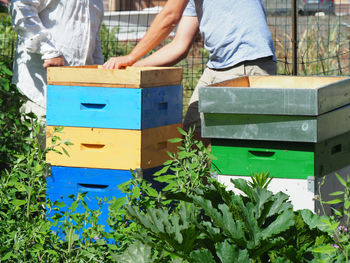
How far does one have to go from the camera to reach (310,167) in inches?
127

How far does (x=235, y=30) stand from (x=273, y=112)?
1120mm

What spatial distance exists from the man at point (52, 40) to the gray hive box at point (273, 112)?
1.49 metres

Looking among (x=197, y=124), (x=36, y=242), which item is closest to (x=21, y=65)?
(x=197, y=124)

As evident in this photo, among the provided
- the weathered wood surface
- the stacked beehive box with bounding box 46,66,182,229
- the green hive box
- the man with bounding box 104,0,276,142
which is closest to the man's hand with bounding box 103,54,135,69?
the man with bounding box 104,0,276,142

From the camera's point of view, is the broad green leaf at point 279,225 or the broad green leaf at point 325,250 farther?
the broad green leaf at point 279,225

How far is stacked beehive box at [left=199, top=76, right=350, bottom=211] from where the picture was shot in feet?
10.3

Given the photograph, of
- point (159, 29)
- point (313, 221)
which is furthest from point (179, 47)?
point (313, 221)

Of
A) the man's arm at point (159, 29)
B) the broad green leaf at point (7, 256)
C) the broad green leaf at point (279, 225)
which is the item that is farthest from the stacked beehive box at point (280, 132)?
the broad green leaf at point (7, 256)

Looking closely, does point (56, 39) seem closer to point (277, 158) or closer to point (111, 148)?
point (111, 148)

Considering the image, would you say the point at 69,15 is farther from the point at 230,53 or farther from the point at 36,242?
the point at 36,242

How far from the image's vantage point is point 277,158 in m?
3.28

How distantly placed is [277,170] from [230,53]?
1176mm

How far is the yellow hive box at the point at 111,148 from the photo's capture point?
3.63 metres

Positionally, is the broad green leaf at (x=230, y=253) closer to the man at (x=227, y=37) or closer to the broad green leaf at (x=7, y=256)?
the broad green leaf at (x=7, y=256)
